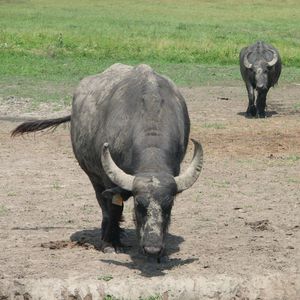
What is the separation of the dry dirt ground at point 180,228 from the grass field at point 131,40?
696 cm

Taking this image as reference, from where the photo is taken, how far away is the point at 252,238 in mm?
9969

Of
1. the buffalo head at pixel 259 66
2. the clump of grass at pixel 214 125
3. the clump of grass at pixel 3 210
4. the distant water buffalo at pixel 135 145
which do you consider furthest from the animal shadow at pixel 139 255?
the buffalo head at pixel 259 66

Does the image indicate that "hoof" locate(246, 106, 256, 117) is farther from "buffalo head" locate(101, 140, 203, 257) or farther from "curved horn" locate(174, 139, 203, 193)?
"buffalo head" locate(101, 140, 203, 257)

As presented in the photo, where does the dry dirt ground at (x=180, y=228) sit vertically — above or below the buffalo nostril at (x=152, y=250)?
below

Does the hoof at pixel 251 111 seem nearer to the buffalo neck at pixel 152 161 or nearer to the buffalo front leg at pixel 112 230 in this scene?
the buffalo front leg at pixel 112 230

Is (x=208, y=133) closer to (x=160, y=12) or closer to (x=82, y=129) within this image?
(x=82, y=129)

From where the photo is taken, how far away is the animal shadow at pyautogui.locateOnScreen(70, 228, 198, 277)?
8656mm

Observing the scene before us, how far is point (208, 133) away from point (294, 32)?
2714 centimetres

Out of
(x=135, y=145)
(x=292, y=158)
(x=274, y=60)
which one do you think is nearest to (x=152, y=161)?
(x=135, y=145)

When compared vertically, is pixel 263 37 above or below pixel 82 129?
below

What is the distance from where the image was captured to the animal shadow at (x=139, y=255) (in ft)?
28.4

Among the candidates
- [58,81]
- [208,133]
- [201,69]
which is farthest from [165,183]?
[201,69]

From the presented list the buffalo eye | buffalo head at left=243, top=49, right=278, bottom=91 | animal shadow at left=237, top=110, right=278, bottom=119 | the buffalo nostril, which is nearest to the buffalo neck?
the buffalo eye

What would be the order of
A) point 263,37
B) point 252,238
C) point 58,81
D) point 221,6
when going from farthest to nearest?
point 221,6 < point 263,37 < point 58,81 < point 252,238
